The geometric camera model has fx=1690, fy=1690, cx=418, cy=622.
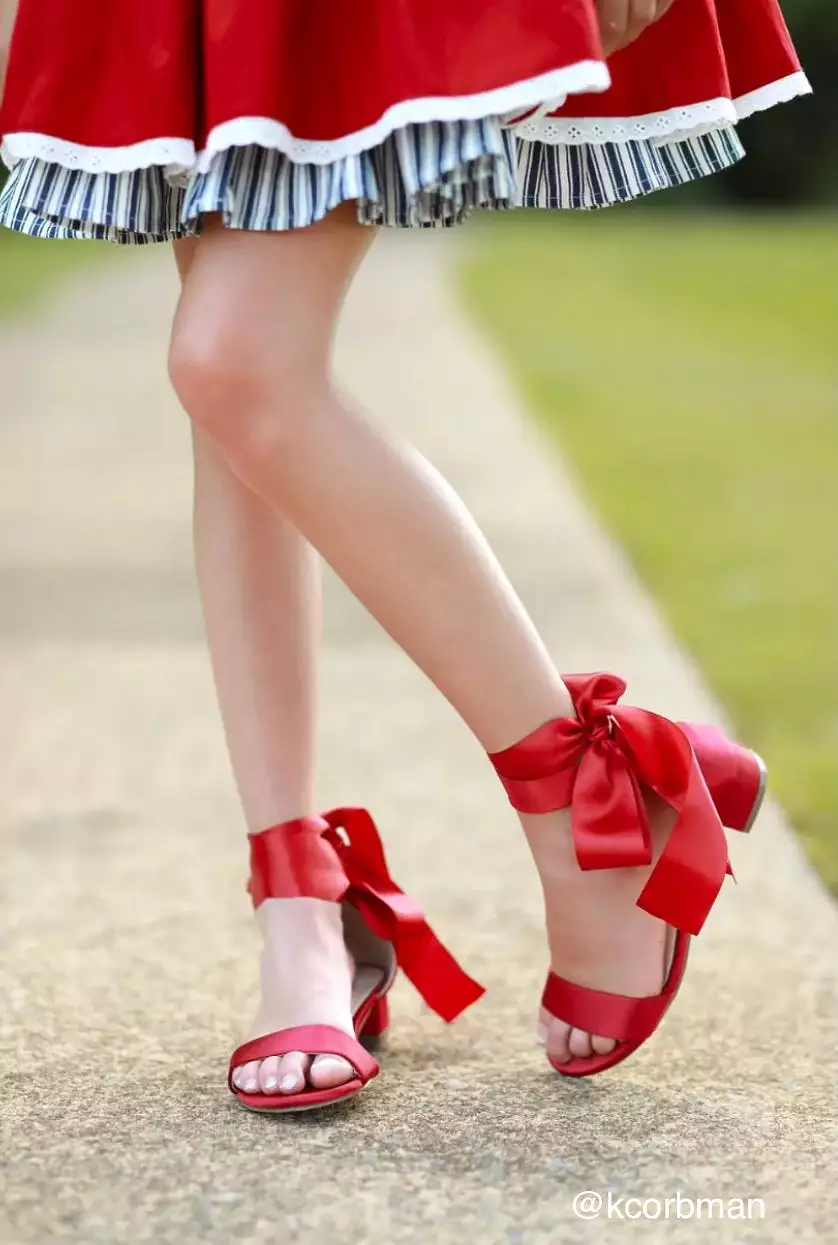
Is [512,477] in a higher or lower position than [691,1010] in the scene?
higher

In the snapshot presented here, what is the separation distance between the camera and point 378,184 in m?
1.11

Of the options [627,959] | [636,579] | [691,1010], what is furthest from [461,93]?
[636,579]

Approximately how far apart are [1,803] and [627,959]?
3.14 ft

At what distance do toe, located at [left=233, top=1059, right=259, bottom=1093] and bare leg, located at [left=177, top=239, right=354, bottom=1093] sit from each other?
0.17ft

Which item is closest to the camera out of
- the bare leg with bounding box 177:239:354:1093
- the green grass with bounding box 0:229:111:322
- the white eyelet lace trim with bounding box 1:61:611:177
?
the white eyelet lace trim with bounding box 1:61:611:177

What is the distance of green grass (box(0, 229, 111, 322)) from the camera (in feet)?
27.9

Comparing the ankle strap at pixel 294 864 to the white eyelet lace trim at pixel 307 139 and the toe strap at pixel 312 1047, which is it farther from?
the white eyelet lace trim at pixel 307 139

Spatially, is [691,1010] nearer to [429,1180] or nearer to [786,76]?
[429,1180]

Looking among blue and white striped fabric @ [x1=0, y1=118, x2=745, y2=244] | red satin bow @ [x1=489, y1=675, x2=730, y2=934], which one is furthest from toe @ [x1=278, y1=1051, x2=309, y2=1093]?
blue and white striped fabric @ [x1=0, y1=118, x2=745, y2=244]

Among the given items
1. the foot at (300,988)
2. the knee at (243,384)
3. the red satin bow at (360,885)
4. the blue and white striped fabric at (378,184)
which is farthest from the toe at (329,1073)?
the blue and white striped fabric at (378,184)

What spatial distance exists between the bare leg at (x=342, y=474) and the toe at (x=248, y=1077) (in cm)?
26

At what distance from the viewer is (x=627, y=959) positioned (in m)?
1.25

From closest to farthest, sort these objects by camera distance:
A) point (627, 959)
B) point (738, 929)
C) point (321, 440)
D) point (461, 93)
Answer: point (461, 93) < point (321, 440) < point (627, 959) < point (738, 929)

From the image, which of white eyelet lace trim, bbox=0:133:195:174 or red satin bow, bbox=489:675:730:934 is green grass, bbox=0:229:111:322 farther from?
red satin bow, bbox=489:675:730:934
